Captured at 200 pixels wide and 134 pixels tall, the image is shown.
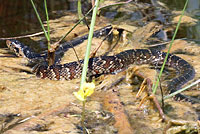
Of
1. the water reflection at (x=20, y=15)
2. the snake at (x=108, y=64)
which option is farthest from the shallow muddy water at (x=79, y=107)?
the water reflection at (x=20, y=15)

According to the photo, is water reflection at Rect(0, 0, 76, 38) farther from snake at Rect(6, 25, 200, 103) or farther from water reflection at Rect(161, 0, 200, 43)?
water reflection at Rect(161, 0, 200, 43)

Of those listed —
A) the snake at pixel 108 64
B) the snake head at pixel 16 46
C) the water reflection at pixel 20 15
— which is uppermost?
the water reflection at pixel 20 15

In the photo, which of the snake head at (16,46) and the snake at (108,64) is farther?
the snake head at (16,46)

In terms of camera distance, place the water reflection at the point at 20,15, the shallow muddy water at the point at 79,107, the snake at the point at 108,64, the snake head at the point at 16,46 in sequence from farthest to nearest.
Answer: the water reflection at the point at 20,15 < the snake head at the point at 16,46 < the snake at the point at 108,64 < the shallow muddy water at the point at 79,107

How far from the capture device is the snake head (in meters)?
7.14

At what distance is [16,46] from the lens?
7.26 meters

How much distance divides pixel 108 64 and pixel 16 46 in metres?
2.26

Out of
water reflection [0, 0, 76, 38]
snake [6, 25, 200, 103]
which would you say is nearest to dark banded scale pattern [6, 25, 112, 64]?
snake [6, 25, 200, 103]

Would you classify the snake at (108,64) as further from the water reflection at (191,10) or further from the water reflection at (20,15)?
the water reflection at (191,10)

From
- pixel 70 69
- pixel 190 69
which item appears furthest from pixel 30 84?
pixel 190 69

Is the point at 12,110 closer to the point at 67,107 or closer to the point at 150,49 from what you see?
the point at 67,107

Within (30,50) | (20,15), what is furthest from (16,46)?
(20,15)

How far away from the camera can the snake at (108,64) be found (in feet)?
19.6

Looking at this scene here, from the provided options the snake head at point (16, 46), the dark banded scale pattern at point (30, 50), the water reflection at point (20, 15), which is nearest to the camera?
the dark banded scale pattern at point (30, 50)
